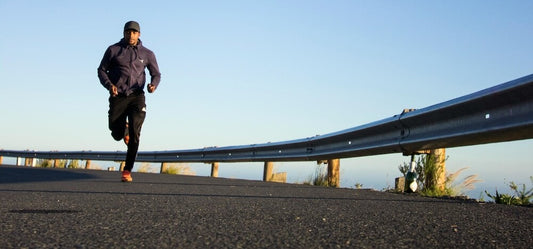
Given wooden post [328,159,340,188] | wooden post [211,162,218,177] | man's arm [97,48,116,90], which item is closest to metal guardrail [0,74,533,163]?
wooden post [328,159,340,188]

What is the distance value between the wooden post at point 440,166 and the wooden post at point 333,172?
8.72 ft

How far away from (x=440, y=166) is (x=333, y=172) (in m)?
2.78

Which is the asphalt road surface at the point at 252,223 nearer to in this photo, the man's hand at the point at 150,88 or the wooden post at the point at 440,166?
the wooden post at the point at 440,166

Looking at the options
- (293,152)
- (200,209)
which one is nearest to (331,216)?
(200,209)

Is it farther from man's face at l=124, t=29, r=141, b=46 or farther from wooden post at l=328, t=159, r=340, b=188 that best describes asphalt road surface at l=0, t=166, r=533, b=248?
wooden post at l=328, t=159, r=340, b=188

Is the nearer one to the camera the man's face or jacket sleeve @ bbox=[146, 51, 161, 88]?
the man's face

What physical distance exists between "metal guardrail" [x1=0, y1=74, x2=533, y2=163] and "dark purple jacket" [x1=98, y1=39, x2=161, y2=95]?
2.68 m

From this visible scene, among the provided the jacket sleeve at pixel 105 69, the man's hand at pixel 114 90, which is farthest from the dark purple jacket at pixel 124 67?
the man's hand at pixel 114 90

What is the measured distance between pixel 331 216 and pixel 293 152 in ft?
22.6

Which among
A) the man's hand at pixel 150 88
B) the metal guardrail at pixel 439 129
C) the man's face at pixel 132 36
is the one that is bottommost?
the metal guardrail at pixel 439 129

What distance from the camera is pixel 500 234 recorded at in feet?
11.9

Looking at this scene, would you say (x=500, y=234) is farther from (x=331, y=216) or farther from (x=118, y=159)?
(x=118, y=159)

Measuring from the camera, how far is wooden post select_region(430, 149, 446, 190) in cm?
768

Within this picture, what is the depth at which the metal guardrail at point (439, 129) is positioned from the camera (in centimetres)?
561
